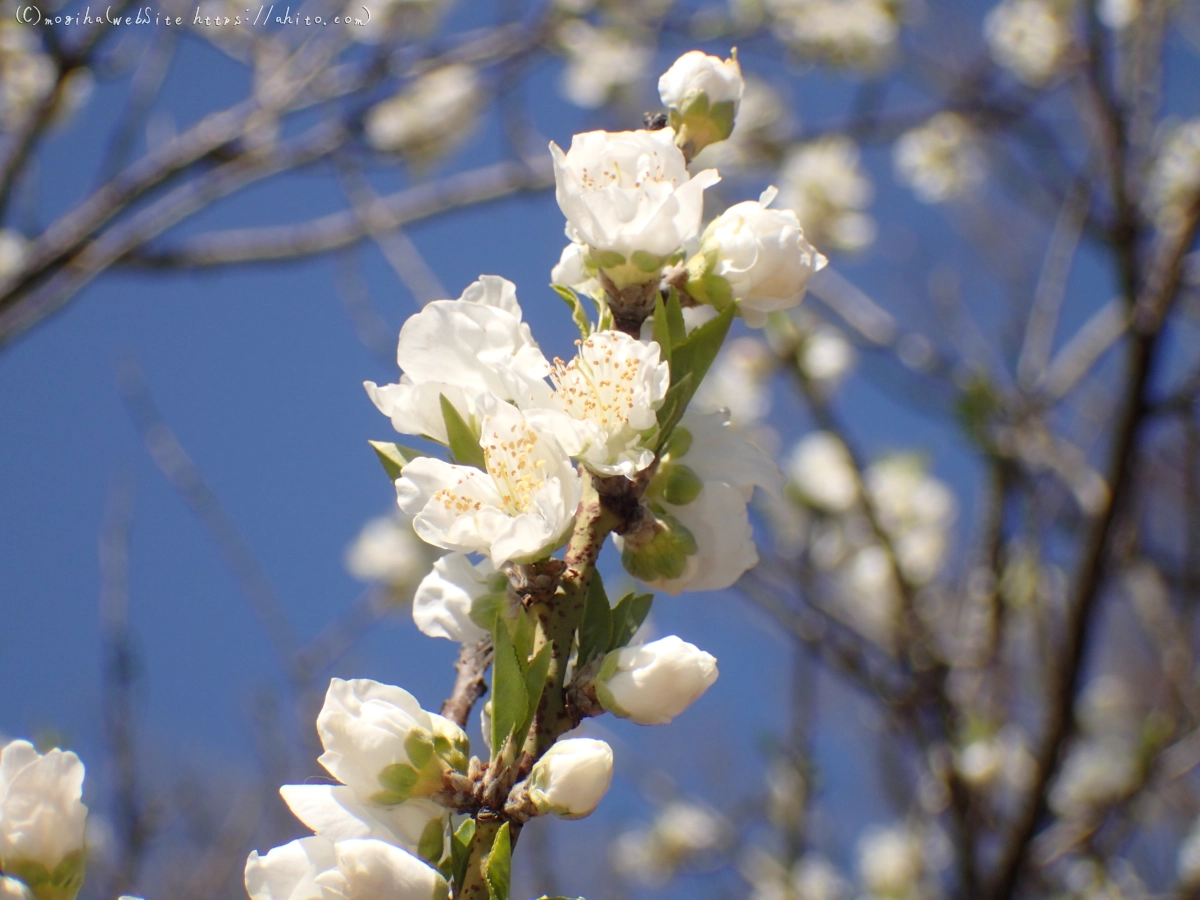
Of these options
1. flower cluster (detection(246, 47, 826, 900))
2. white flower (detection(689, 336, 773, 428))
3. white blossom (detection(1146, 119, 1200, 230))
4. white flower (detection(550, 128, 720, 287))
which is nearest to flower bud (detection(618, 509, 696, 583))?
flower cluster (detection(246, 47, 826, 900))

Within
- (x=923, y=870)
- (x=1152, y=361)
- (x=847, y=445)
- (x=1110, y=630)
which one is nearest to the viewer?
(x=1152, y=361)

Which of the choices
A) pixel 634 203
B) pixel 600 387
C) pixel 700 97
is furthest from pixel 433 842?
pixel 700 97

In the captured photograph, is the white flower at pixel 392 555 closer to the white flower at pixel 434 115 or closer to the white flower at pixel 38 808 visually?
the white flower at pixel 434 115

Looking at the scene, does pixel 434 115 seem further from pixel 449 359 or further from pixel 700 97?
pixel 449 359

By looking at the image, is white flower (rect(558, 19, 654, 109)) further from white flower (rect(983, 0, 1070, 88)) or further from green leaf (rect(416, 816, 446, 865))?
green leaf (rect(416, 816, 446, 865))

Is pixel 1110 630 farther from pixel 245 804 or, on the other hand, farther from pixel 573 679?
pixel 573 679

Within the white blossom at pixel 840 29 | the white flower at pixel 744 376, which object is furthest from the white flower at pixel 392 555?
the white blossom at pixel 840 29

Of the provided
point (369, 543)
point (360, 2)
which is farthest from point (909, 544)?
point (360, 2)
